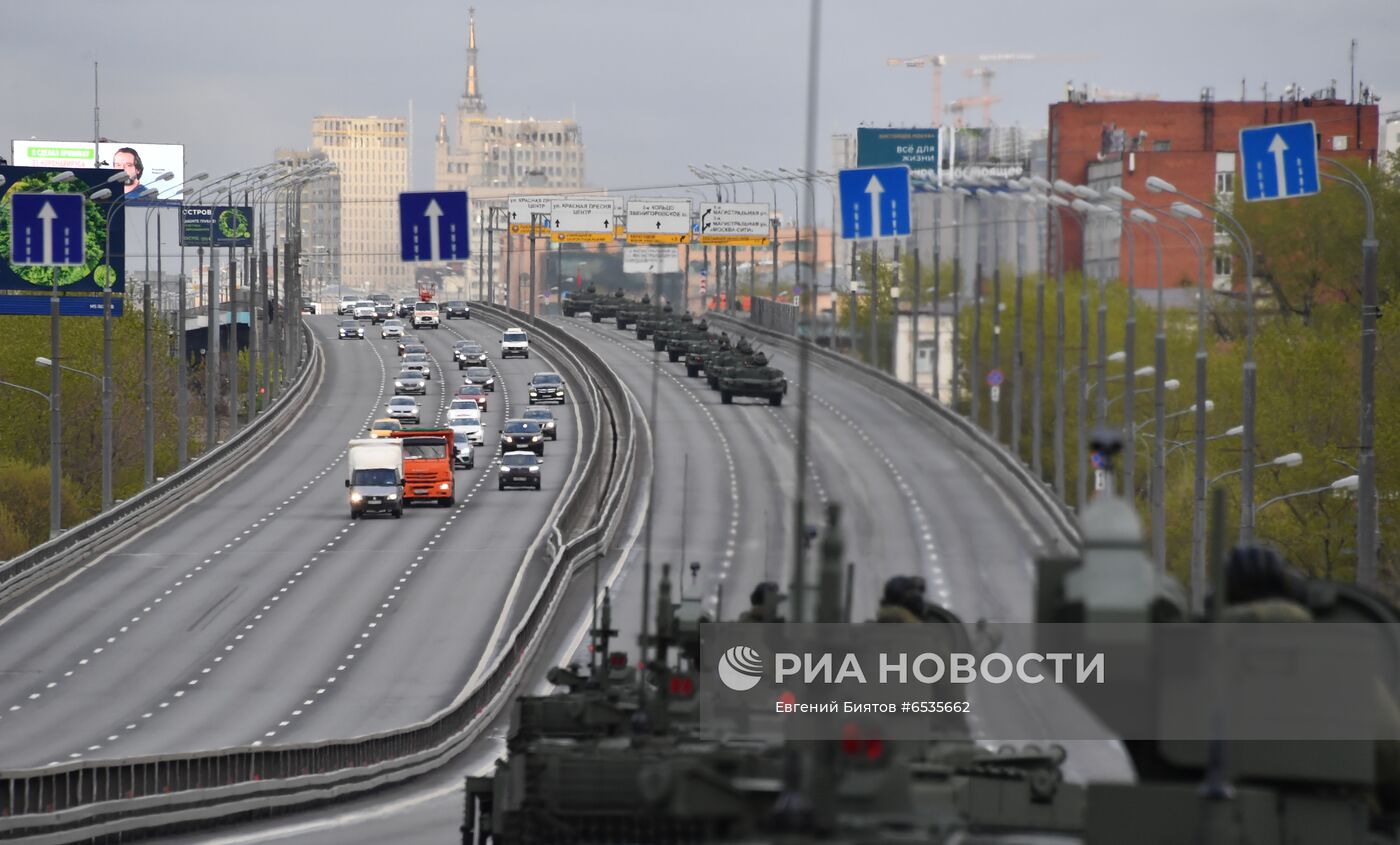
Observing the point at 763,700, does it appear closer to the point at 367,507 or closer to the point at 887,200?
the point at 887,200

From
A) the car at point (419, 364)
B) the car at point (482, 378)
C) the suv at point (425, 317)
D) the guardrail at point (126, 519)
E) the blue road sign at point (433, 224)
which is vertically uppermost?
the blue road sign at point (433, 224)

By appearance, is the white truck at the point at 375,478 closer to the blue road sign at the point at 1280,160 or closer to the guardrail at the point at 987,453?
the guardrail at the point at 987,453

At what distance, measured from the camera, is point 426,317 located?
162 m

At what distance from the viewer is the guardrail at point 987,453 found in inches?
2528

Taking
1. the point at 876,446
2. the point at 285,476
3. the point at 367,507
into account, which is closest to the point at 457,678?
the point at 367,507

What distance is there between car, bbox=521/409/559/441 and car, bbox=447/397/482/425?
2094mm

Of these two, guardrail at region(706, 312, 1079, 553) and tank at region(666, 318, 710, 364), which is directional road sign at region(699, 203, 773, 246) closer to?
guardrail at region(706, 312, 1079, 553)

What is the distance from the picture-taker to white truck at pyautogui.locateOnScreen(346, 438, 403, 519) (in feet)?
255

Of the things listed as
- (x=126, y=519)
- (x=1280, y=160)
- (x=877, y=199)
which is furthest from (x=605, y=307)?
(x=1280, y=160)

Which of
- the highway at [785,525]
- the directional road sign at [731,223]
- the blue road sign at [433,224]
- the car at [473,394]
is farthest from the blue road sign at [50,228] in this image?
the directional road sign at [731,223]

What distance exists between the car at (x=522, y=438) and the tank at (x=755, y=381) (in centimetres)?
817

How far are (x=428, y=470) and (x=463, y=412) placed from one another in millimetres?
22051

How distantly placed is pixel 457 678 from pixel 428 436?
27.8 m

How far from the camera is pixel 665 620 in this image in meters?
20.2
